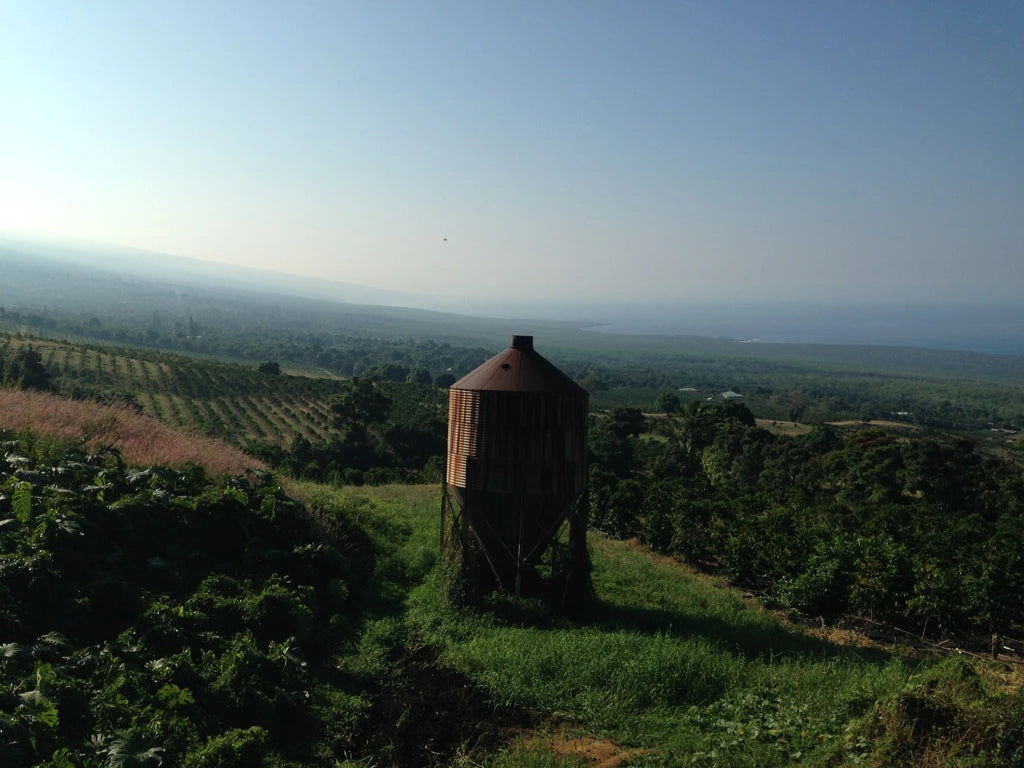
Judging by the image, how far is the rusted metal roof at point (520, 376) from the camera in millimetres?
11711

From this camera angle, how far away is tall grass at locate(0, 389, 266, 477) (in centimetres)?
1215

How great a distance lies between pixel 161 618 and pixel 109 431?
674 cm

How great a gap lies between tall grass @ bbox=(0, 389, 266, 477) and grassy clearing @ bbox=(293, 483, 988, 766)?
4.20 metres

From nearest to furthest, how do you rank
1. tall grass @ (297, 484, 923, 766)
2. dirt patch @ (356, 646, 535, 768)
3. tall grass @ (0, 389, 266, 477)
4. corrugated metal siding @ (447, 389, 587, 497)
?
tall grass @ (297, 484, 923, 766), dirt patch @ (356, 646, 535, 768), corrugated metal siding @ (447, 389, 587, 497), tall grass @ (0, 389, 266, 477)

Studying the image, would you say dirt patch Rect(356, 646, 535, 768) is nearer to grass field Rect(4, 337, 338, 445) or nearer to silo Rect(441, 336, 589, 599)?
silo Rect(441, 336, 589, 599)

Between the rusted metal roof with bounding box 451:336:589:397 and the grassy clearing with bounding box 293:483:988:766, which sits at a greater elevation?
the rusted metal roof with bounding box 451:336:589:397

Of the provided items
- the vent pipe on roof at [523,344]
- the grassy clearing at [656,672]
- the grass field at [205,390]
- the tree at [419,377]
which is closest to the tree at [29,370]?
the grass field at [205,390]

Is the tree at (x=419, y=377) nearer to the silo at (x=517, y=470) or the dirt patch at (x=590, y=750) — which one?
the silo at (x=517, y=470)

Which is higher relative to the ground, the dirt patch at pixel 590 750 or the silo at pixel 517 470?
the silo at pixel 517 470

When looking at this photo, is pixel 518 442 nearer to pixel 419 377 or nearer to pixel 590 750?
pixel 590 750

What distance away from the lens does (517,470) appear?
11.7 metres

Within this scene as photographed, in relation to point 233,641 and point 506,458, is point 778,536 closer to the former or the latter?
point 506,458

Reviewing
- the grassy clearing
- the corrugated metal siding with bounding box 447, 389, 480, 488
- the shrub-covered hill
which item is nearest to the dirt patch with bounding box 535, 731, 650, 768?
the grassy clearing

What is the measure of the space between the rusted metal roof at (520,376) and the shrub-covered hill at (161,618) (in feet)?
12.8
